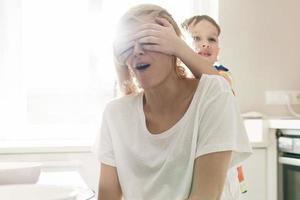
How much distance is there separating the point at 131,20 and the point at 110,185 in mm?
450

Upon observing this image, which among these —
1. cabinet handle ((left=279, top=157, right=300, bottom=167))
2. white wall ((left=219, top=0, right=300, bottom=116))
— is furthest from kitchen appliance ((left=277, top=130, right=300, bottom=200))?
white wall ((left=219, top=0, right=300, bottom=116))

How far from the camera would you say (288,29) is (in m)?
2.92

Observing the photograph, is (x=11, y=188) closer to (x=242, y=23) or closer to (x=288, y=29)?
(x=242, y=23)

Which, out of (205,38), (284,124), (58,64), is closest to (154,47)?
(205,38)

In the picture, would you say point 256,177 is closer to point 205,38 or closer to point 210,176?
point 205,38

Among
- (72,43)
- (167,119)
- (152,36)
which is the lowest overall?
(167,119)

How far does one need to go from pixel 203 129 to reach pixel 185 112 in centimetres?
9

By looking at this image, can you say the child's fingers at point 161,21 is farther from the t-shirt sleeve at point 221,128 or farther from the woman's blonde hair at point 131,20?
the t-shirt sleeve at point 221,128

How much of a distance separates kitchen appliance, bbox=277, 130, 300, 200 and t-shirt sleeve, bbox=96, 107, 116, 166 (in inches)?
50.4

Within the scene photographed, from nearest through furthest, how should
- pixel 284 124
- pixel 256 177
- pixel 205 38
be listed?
pixel 205 38 < pixel 284 124 < pixel 256 177

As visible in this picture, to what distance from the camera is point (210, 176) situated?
1095mm

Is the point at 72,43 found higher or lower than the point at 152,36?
higher

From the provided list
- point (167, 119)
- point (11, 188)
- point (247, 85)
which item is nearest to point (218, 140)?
point (167, 119)

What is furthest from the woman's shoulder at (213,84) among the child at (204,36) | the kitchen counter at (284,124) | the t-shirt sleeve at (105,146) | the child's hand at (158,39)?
the kitchen counter at (284,124)
